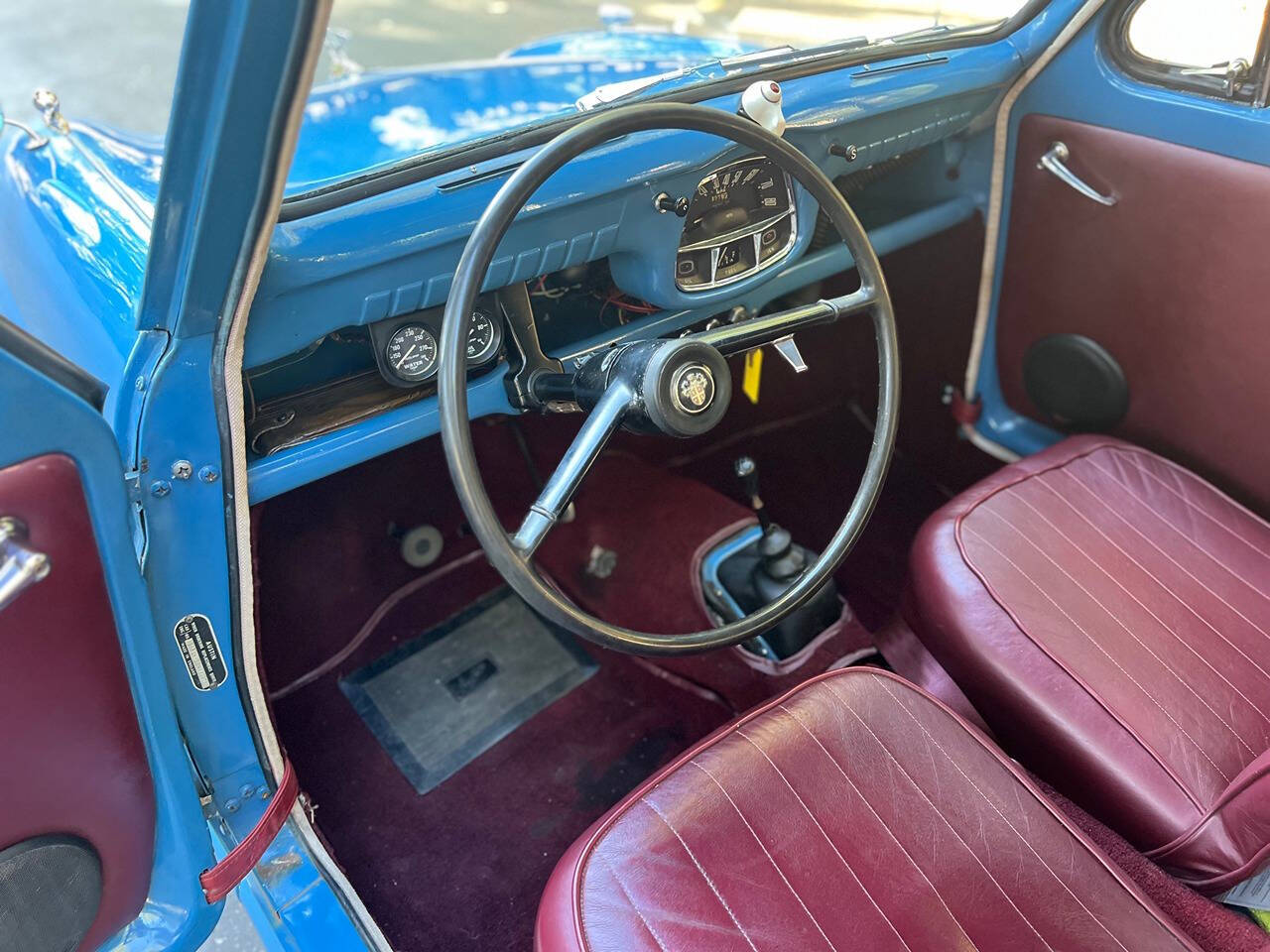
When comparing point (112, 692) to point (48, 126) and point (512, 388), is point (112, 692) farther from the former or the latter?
point (48, 126)

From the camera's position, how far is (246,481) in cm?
104

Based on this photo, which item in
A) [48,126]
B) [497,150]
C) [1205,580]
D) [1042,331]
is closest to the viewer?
[497,150]

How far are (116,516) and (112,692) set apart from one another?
0.19 metres

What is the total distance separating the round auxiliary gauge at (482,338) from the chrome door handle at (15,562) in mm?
623

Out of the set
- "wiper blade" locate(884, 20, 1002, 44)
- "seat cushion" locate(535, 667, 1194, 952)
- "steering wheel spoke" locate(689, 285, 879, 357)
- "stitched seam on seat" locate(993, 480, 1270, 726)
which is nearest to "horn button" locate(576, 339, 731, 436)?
"steering wheel spoke" locate(689, 285, 879, 357)

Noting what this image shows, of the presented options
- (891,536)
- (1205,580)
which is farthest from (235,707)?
(891,536)

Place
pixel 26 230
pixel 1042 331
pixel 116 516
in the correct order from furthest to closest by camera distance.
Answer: pixel 1042 331 → pixel 26 230 → pixel 116 516

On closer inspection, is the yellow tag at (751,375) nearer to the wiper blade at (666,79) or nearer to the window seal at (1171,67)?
the wiper blade at (666,79)

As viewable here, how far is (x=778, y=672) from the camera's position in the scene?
172 cm

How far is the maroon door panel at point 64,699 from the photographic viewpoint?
81 centimetres

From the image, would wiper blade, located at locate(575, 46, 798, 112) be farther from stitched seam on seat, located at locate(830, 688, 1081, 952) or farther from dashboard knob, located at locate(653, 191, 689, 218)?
stitched seam on seat, located at locate(830, 688, 1081, 952)

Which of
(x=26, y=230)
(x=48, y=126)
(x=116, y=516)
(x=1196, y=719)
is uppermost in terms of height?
(x=48, y=126)

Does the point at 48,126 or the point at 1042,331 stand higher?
the point at 48,126

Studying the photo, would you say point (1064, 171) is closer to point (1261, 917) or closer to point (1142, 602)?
point (1142, 602)
